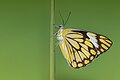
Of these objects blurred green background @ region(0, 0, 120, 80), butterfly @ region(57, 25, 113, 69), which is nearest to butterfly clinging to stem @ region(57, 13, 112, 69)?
butterfly @ region(57, 25, 113, 69)

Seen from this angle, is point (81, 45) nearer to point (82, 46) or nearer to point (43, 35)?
point (82, 46)

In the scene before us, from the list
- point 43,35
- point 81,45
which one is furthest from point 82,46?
point 43,35

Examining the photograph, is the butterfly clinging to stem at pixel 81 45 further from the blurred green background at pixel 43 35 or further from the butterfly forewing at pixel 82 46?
the blurred green background at pixel 43 35

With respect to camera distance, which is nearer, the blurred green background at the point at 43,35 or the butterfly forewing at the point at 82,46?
the butterfly forewing at the point at 82,46

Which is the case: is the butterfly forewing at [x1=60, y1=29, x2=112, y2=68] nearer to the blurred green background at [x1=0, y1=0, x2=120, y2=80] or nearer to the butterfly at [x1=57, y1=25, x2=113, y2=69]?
the butterfly at [x1=57, y1=25, x2=113, y2=69]

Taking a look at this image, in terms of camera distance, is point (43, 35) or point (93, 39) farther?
point (43, 35)

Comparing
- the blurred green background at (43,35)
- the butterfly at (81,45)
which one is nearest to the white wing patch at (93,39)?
the butterfly at (81,45)
